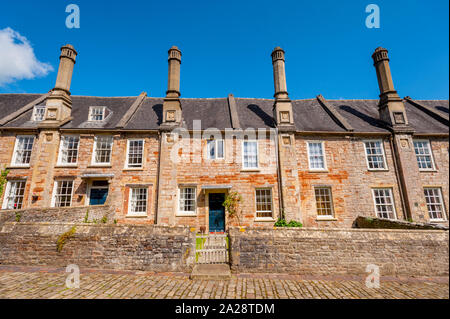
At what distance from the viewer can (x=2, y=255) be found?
7852 millimetres

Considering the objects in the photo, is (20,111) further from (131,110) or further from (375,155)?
(375,155)

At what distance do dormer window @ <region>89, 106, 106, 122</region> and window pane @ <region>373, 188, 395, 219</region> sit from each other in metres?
21.7

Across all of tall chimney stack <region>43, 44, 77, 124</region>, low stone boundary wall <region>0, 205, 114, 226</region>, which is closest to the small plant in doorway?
low stone boundary wall <region>0, 205, 114, 226</region>

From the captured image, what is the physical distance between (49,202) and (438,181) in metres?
26.7

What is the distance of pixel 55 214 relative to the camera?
36.2 ft

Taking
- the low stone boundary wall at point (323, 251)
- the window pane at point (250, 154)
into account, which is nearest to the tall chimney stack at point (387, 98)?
the window pane at point (250, 154)

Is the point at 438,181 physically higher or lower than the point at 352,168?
lower

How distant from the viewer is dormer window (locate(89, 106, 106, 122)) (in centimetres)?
1697

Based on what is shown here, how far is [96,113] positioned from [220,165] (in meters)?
11.4

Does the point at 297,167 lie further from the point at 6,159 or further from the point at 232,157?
the point at 6,159

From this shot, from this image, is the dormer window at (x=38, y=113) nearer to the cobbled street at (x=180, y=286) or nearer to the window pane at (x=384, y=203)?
the cobbled street at (x=180, y=286)

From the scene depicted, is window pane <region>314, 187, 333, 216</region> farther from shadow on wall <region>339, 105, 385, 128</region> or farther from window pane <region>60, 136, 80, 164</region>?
window pane <region>60, 136, 80, 164</region>

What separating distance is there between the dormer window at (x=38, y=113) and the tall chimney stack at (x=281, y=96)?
18.6 metres
